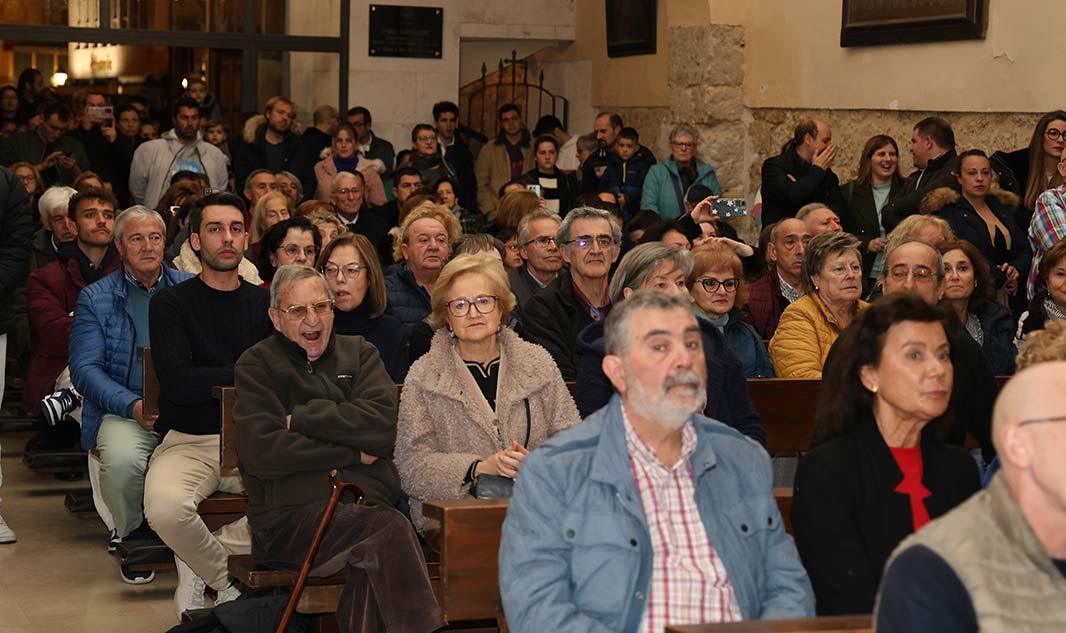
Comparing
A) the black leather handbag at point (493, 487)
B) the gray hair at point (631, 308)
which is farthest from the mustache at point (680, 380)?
the black leather handbag at point (493, 487)

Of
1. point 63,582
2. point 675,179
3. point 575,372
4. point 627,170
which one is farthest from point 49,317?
point 627,170

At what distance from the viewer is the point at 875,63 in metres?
11.0

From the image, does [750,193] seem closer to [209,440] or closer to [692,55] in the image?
[692,55]

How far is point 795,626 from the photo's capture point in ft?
10.5

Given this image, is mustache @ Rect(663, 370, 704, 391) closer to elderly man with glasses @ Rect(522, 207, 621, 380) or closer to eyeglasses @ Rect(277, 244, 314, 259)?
elderly man with glasses @ Rect(522, 207, 621, 380)

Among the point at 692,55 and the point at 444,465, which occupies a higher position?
the point at 692,55

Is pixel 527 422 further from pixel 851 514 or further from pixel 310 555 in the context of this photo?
pixel 851 514

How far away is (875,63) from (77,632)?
23.6ft

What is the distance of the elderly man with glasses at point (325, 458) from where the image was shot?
488cm

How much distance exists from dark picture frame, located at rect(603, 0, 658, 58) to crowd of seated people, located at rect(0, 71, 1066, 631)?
264 centimetres

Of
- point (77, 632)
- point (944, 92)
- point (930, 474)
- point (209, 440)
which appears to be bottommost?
point (77, 632)

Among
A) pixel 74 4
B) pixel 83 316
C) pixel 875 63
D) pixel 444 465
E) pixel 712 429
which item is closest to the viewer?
pixel 712 429

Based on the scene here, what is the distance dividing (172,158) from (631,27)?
435 cm

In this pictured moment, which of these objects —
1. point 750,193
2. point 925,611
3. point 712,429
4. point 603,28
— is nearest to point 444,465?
point 712,429
